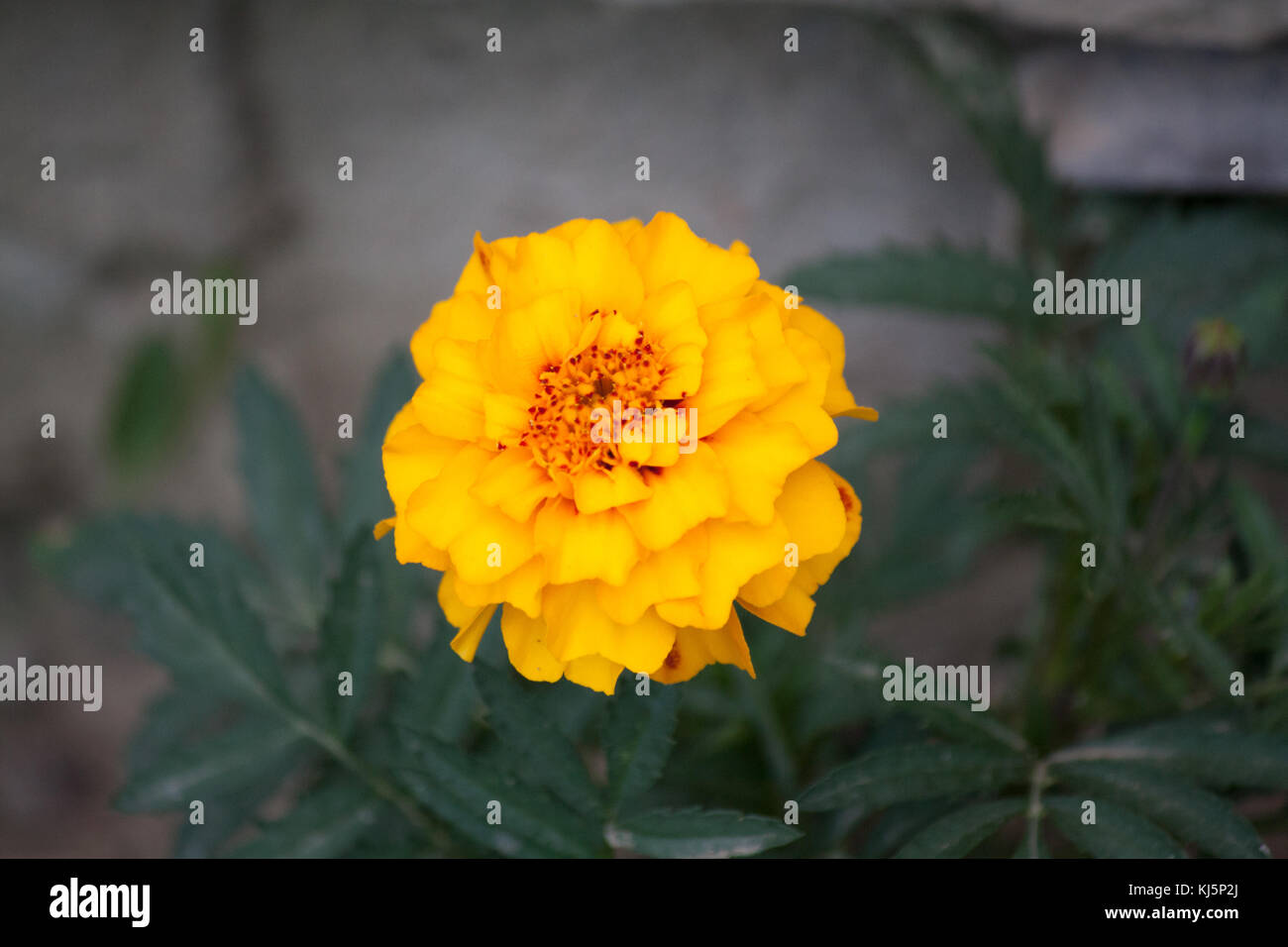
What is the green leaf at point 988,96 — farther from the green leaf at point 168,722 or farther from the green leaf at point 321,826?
the green leaf at point 168,722

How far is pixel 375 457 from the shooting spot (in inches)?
38.0

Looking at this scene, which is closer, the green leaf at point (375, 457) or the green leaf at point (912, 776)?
the green leaf at point (912, 776)

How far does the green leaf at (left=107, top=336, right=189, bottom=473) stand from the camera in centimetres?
158

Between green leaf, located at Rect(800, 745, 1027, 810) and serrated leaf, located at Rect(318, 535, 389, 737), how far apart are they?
0.39 m

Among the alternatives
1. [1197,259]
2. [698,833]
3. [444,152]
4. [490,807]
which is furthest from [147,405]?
[1197,259]

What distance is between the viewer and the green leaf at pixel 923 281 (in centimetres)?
101

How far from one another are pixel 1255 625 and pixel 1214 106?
2.09 ft

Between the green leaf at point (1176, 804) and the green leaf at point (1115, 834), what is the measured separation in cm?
2

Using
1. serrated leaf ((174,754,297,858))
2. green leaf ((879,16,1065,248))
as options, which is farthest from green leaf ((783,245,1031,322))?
serrated leaf ((174,754,297,858))

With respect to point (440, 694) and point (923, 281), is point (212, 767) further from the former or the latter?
point (923, 281)

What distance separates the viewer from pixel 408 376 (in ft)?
3.12

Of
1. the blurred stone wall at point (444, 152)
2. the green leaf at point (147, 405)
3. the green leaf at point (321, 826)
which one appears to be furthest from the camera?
the green leaf at point (147, 405)

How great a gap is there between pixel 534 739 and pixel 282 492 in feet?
1.65

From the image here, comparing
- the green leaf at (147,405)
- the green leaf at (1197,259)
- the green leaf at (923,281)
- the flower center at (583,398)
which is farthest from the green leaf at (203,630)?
the green leaf at (1197,259)
